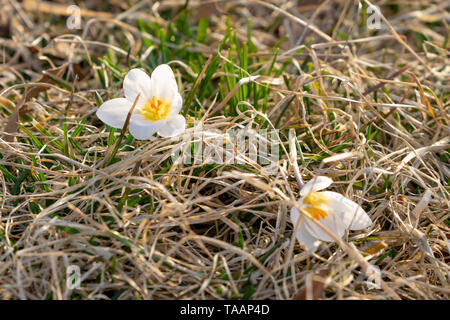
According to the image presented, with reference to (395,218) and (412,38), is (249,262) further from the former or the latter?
(412,38)

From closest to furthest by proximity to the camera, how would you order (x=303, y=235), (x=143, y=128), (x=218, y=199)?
1. (x=303, y=235)
2. (x=143, y=128)
3. (x=218, y=199)

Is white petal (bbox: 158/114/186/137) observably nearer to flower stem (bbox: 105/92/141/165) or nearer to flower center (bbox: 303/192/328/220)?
flower stem (bbox: 105/92/141/165)

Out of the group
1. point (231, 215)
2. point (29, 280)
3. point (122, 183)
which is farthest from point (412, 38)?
point (29, 280)

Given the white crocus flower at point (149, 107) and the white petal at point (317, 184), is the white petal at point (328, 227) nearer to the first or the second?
the white petal at point (317, 184)

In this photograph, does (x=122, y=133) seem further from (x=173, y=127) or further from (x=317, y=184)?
(x=317, y=184)

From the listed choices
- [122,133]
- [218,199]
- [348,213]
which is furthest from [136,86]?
[348,213]

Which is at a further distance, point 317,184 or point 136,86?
point 136,86

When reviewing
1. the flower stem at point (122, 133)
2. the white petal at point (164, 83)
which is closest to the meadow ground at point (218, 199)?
the flower stem at point (122, 133)
